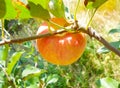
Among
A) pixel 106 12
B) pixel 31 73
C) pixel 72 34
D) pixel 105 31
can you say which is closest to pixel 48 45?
pixel 72 34

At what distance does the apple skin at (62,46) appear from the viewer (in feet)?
2.45

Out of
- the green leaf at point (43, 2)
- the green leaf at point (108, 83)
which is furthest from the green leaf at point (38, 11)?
the green leaf at point (108, 83)

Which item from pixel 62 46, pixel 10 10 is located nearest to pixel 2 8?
pixel 10 10

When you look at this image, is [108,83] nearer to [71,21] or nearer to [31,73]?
[31,73]

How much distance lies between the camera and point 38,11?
0.64m

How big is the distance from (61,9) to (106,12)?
3445 mm

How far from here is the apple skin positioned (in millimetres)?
748

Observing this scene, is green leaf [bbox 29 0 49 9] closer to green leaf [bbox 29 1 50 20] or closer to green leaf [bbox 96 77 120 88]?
green leaf [bbox 29 1 50 20]

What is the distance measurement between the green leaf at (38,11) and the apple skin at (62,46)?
9 centimetres

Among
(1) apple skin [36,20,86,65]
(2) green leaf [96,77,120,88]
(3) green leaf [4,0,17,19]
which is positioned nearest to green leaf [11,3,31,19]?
(3) green leaf [4,0,17,19]

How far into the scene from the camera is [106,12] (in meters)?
4.05

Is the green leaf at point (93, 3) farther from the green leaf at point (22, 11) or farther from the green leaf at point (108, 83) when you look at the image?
the green leaf at point (108, 83)

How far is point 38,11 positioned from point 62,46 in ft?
0.48

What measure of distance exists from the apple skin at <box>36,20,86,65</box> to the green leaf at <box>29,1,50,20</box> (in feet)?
0.30
